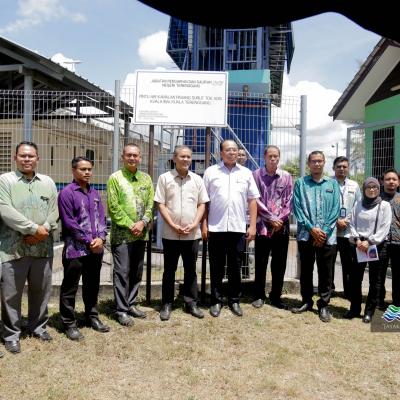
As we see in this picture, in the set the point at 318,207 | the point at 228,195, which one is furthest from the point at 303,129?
the point at 228,195

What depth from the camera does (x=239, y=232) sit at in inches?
203

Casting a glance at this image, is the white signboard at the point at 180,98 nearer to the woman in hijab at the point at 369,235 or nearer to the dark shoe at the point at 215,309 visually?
the woman in hijab at the point at 369,235

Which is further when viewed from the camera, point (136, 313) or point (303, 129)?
point (303, 129)

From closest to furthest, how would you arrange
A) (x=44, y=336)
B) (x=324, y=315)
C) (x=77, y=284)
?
1. (x=44, y=336)
2. (x=77, y=284)
3. (x=324, y=315)

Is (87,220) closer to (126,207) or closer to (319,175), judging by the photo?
(126,207)

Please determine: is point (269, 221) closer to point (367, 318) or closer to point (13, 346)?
point (367, 318)

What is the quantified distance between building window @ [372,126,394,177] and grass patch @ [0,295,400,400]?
3.99 metres

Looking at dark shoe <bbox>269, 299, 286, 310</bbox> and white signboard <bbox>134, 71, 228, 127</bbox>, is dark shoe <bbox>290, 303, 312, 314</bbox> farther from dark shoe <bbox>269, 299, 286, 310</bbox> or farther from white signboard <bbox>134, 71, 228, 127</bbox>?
white signboard <bbox>134, 71, 228, 127</bbox>

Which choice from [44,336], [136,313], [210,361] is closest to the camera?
[210,361]

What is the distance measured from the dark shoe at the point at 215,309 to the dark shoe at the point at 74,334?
1523mm

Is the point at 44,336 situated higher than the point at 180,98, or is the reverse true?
the point at 180,98

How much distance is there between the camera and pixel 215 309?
16.8 ft

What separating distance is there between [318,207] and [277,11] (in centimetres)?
441

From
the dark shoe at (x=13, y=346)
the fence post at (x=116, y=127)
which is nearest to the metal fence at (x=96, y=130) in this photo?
the fence post at (x=116, y=127)
